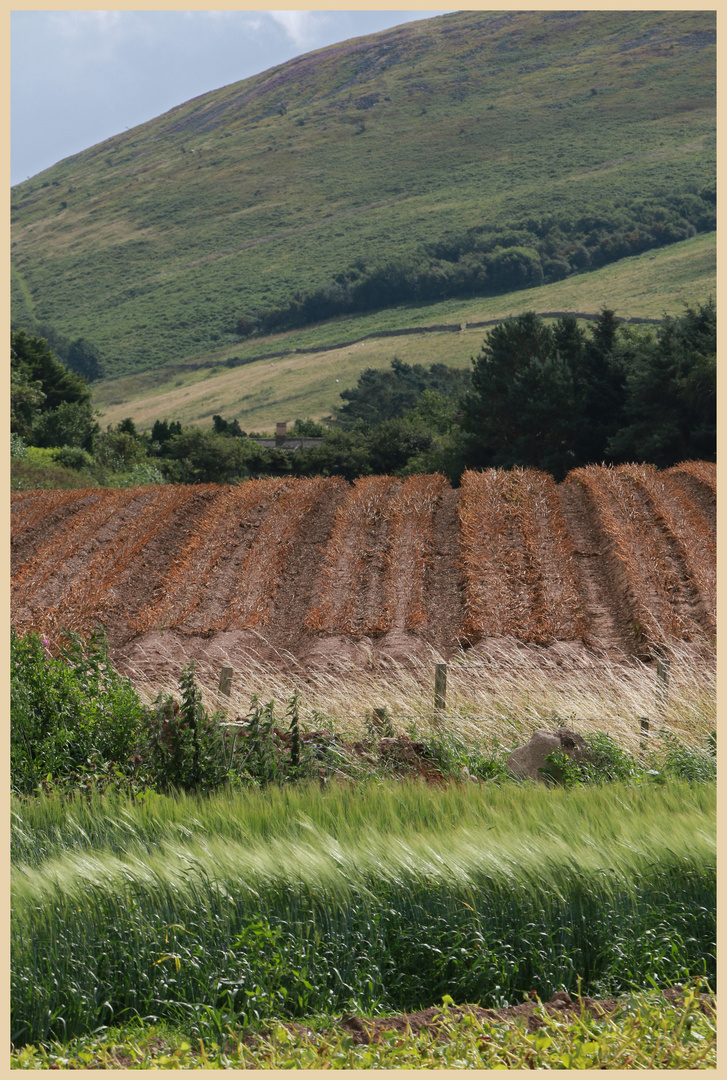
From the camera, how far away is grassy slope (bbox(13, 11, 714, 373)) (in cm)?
12520

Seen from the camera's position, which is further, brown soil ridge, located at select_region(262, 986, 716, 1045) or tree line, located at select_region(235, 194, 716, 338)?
tree line, located at select_region(235, 194, 716, 338)

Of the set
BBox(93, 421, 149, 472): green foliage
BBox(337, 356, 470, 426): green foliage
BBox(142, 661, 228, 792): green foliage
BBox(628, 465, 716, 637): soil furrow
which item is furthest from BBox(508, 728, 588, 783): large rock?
BBox(337, 356, 470, 426): green foliage

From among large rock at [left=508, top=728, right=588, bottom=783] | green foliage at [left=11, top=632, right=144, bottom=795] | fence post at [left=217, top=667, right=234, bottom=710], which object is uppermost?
green foliage at [left=11, top=632, right=144, bottom=795]

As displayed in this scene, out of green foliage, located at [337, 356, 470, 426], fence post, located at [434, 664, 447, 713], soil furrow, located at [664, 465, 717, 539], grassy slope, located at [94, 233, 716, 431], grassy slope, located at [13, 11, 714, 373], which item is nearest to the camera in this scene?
fence post, located at [434, 664, 447, 713]

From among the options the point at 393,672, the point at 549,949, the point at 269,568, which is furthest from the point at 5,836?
the point at 269,568

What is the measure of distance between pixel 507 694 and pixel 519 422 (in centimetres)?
2065

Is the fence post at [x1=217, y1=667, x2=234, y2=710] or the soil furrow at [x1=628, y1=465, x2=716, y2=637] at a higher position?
the fence post at [x1=217, y1=667, x2=234, y2=710]

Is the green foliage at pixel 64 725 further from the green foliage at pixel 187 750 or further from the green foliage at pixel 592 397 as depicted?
the green foliage at pixel 592 397

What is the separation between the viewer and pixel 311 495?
17.8 meters

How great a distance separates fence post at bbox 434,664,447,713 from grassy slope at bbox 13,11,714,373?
107m

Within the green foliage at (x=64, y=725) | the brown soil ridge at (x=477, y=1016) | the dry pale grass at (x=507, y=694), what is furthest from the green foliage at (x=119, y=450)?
the brown soil ridge at (x=477, y=1016)

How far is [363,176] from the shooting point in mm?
157500

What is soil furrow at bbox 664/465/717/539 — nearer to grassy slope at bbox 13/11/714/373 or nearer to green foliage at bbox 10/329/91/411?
green foliage at bbox 10/329/91/411

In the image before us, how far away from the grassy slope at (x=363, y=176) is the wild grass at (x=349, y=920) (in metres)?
110
